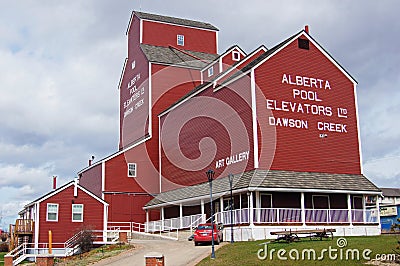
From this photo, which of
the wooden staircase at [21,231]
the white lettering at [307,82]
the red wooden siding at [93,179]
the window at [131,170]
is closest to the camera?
the white lettering at [307,82]

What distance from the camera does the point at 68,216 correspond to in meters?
39.1

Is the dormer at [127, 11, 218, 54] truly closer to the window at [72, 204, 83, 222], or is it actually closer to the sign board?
the window at [72, 204, 83, 222]

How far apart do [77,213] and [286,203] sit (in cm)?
1522

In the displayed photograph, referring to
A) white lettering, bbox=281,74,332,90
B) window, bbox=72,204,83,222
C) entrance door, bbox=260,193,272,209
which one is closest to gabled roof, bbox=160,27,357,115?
white lettering, bbox=281,74,332,90

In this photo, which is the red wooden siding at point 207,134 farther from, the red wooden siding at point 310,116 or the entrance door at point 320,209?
the entrance door at point 320,209

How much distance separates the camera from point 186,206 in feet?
141

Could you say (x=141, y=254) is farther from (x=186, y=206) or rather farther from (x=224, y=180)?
(x=186, y=206)

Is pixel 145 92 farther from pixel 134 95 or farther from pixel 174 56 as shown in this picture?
pixel 174 56

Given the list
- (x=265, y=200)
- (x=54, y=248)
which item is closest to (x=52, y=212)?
(x=54, y=248)

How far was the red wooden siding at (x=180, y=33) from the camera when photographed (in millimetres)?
A: 55812

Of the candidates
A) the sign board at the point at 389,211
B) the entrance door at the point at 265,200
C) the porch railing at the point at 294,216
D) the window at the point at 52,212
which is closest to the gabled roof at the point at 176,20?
the window at the point at 52,212

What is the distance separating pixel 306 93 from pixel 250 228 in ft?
34.8

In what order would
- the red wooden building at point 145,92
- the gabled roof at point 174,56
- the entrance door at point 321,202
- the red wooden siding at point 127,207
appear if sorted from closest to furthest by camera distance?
the entrance door at point 321,202 → the red wooden siding at point 127,207 → the red wooden building at point 145,92 → the gabled roof at point 174,56

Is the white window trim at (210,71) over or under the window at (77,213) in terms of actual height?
over
